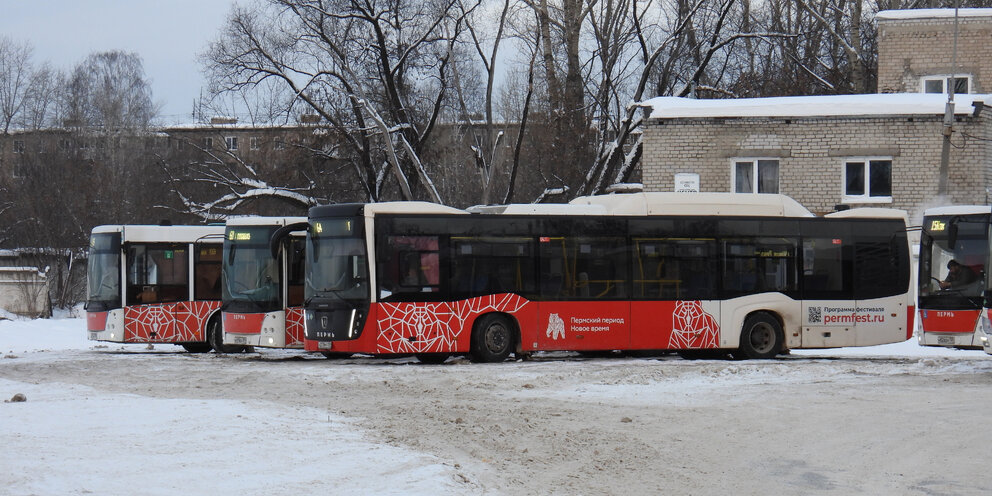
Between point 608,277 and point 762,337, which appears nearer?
point 608,277

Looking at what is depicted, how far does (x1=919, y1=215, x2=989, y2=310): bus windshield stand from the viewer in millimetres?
23781

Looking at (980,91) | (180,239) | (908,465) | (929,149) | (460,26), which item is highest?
(460,26)

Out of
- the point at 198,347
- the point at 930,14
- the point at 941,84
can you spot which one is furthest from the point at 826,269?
the point at 930,14

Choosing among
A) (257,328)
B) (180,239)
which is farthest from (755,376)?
(180,239)

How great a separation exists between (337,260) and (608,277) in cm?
488

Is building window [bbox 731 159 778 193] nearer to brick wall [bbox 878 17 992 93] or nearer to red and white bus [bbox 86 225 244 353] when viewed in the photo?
brick wall [bbox 878 17 992 93]

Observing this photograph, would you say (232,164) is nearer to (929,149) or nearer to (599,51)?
(599,51)

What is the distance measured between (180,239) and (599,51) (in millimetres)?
21989

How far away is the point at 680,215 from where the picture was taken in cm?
2344

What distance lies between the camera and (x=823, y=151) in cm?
3247

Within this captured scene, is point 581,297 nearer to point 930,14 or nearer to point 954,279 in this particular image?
point 954,279

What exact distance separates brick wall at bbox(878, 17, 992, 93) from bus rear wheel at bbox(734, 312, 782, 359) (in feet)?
60.0

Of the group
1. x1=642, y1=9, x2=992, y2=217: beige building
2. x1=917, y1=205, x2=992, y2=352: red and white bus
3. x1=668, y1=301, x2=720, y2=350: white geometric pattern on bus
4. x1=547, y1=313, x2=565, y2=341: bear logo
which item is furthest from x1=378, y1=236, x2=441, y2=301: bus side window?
x1=642, y1=9, x2=992, y2=217: beige building

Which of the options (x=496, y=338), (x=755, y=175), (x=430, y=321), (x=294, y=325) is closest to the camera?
(x=430, y=321)
